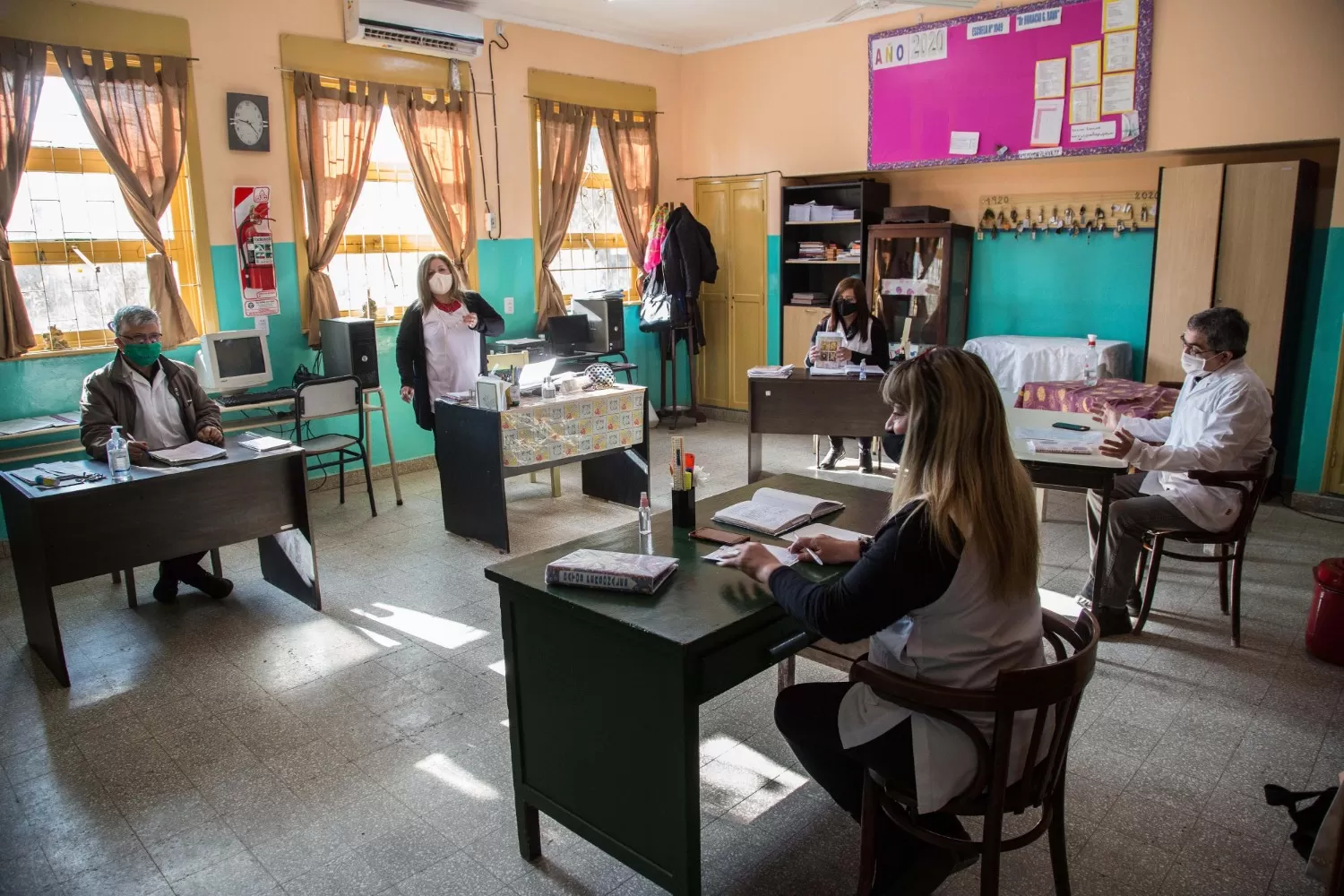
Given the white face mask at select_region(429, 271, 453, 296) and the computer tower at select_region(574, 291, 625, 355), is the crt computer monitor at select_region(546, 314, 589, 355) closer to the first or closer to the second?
the computer tower at select_region(574, 291, 625, 355)

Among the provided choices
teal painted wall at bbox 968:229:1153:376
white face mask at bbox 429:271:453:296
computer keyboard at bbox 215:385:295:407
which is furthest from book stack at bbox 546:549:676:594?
teal painted wall at bbox 968:229:1153:376

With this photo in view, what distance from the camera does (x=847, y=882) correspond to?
229 cm

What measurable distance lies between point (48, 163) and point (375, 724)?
3927 mm

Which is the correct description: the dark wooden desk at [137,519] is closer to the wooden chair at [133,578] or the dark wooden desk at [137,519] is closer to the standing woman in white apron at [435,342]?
the wooden chair at [133,578]

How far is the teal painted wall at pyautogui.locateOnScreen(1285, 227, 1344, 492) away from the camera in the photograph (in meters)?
5.23

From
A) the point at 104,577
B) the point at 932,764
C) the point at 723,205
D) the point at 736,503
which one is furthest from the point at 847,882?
the point at 723,205

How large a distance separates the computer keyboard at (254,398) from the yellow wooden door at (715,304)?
3.82m

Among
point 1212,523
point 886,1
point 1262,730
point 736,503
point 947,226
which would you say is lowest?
point 1262,730

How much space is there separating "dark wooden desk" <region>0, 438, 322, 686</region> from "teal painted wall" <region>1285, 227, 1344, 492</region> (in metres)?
5.53

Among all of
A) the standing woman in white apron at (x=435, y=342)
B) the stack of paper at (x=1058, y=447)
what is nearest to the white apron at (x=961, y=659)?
the stack of paper at (x=1058, y=447)

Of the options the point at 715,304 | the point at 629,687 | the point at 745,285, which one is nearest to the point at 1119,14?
the point at 745,285

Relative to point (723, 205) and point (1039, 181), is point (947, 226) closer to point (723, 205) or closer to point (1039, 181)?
point (1039, 181)

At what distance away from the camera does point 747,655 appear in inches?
81.8

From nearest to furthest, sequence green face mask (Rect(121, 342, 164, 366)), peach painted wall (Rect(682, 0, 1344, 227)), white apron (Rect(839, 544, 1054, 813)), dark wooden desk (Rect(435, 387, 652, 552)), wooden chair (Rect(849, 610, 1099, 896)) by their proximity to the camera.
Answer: wooden chair (Rect(849, 610, 1099, 896)) → white apron (Rect(839, 544, 1054, 813)) → green face mask (Rect(121, 342, 164, 366)) → dark wooden desk (Rect(435, 387, 652, 552)) → peach painted wall (Rect(682, 0, 1344, 227))
